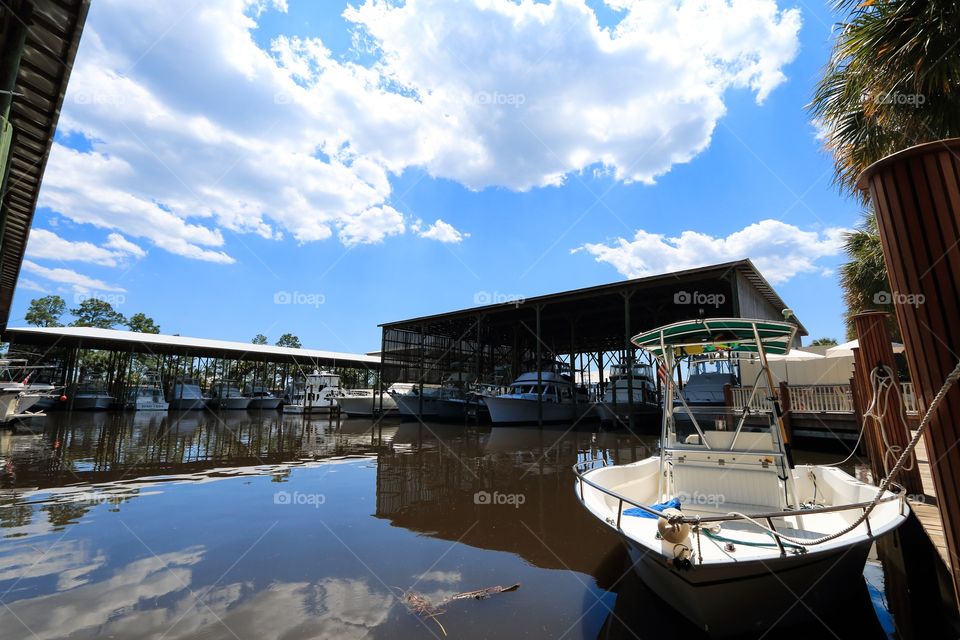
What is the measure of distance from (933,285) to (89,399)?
45351 millimetres

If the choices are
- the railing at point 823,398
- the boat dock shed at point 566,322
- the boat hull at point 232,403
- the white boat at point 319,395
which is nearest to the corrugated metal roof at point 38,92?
the railing at point 823,398

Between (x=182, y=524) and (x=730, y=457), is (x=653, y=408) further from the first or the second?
(x=182, y=524)

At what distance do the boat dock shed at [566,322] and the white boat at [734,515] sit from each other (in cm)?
1280

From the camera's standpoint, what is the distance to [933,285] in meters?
2.15

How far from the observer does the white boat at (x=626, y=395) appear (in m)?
23.6

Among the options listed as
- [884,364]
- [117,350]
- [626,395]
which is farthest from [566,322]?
[117,350]

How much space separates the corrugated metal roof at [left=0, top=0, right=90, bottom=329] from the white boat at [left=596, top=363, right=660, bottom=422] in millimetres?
21620

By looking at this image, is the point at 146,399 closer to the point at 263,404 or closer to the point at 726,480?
the point at 263,404

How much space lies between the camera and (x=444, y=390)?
2966 centimetres

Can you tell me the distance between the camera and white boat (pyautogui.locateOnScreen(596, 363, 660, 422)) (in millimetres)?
23625

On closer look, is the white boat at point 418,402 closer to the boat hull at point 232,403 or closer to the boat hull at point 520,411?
the boat hull at point 520,411

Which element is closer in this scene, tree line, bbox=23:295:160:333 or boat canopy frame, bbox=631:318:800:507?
boat canopy frame, bbox=631:318:800:507

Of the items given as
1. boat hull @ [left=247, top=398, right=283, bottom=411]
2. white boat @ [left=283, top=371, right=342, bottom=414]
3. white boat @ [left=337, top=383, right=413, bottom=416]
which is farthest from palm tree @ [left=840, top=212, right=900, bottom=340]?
boat hull @ [left=247, top=398, right=283, bottom=411]

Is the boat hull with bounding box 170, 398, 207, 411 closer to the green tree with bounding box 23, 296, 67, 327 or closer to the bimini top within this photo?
the green tree with bounding box 23, 296, 67, 327
